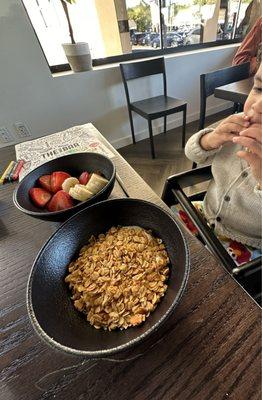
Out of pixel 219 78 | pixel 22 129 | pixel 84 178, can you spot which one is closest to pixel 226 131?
pixel 84 178

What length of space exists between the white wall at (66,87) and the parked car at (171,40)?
7.7 inches

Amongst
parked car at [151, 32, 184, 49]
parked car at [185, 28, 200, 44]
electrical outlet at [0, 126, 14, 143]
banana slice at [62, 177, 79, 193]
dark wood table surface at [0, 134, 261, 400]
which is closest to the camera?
dark wood table surface at [0, 134, 261, 400]

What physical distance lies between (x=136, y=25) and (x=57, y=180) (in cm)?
222

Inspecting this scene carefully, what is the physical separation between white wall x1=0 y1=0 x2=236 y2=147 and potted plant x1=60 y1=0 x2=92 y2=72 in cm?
6

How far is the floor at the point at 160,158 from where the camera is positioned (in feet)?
6.45

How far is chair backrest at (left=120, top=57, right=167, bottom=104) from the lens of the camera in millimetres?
1923

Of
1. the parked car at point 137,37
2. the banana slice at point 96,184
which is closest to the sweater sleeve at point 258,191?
the banana slice at point 96,184

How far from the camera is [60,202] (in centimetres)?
55

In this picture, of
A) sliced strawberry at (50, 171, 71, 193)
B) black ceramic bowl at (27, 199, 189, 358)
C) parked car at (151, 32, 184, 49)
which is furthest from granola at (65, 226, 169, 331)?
parked car at (151, 32, 184, 49)

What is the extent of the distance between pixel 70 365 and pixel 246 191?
62 cm

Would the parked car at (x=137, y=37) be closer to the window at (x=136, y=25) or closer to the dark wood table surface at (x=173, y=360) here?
the window at (x=136, y=25)

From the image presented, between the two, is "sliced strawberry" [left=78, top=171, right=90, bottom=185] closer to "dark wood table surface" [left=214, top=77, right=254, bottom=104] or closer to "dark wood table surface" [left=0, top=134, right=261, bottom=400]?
"dark wood table surface" [left=0, top=134, right=261, bottom=400]

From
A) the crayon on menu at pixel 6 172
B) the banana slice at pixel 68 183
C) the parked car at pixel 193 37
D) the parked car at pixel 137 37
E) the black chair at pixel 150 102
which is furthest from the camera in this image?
the parked car at pixel 193 37

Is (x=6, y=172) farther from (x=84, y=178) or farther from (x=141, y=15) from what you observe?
(x=141, y=15)
